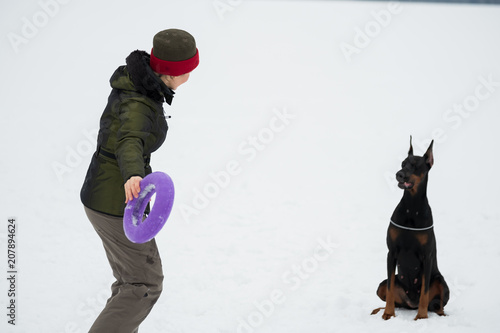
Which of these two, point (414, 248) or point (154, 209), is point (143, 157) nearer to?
point (154, 209)

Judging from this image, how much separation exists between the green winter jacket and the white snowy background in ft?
5.85

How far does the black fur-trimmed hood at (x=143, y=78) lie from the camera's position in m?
2.98

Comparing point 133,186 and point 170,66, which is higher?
point 170,66

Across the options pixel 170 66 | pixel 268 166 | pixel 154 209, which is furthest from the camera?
pixel 268 166

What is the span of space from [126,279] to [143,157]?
748mm

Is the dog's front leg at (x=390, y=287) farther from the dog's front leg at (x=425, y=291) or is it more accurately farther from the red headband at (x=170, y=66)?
the red headband at (x=170, y=66)

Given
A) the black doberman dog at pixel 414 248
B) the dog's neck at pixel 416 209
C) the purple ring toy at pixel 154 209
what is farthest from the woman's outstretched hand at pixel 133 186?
the dog's neck at pixel 416 209

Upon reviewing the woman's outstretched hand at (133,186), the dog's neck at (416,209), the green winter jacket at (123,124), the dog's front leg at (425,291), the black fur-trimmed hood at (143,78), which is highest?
the black fur-trimmed hood at (143,78)

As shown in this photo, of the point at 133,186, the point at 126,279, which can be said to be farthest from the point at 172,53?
the point at 126,279

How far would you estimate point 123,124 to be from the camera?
9.36 feet

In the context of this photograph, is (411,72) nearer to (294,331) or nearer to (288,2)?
(288,2)

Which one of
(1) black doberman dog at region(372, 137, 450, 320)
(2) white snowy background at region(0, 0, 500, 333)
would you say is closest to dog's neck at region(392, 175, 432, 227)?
(1) black doberman dog at region(372, 137, 450, 320)

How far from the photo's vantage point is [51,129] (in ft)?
33.6

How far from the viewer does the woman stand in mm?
2994
